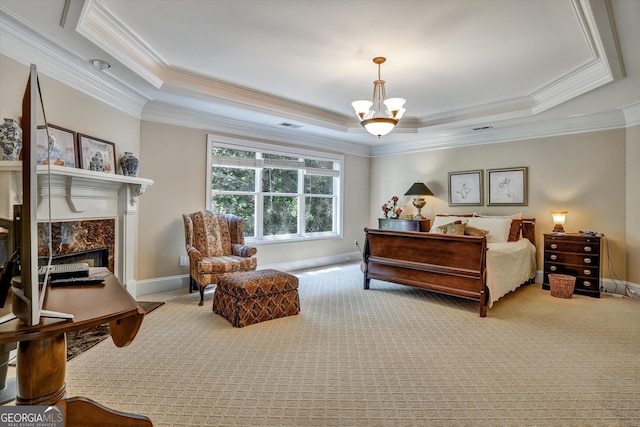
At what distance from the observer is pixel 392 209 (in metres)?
6.78

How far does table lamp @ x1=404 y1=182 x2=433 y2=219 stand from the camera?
613 centimetres

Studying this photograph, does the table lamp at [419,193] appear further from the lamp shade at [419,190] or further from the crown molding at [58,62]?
the crown molding at [58,62]

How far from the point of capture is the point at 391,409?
74.5 inches

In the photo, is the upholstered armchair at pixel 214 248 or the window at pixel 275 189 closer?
the upholstered armchair at pixel 214 248

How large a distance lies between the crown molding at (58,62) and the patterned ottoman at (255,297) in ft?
7.84

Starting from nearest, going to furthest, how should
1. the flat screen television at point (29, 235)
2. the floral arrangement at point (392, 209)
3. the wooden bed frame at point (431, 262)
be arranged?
the flat screen television at point (29, 235) → the wooden bed frame at point (431, 262) → the floral arrangement at point (392, 209)

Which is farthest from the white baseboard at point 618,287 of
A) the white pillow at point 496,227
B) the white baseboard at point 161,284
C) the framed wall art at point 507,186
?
the white baseboard at point 161,284

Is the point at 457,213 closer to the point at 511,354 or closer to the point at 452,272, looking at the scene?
the point at 452,272

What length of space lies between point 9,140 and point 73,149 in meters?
0.85

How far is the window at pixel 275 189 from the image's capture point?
502 centimetres

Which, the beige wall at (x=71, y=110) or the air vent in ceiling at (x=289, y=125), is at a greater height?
the air vent in ceiling at (x=289, y=125)

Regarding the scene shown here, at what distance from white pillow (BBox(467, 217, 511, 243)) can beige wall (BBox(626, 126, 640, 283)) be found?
1425mm

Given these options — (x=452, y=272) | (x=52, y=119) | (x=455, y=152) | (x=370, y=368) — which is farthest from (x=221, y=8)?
(x=455, y=152)

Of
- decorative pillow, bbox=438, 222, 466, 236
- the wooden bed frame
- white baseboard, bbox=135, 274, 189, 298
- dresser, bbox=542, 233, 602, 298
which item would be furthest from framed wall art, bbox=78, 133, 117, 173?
dresser, bbox=542, 233, 602, 298
